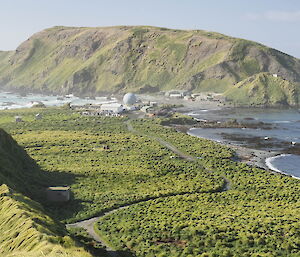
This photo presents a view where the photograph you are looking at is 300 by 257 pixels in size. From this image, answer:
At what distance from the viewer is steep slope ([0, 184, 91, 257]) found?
37812mm

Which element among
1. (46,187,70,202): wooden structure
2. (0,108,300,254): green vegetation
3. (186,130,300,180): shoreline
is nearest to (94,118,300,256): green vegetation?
(0,108,300,254): green vegetation

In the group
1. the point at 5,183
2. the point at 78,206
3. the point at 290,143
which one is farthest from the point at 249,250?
the point at 290,143

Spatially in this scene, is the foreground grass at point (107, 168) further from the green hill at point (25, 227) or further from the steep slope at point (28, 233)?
the steep slope at point (28, 233)

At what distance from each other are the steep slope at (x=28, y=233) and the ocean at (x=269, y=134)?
182ft

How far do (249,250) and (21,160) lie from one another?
47262 millimetres

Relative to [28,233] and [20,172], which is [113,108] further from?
[28,233]

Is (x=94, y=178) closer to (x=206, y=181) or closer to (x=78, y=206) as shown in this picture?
(x=78, y=206)

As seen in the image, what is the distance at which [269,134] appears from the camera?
136250 millimetres

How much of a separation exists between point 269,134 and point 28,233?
352ft

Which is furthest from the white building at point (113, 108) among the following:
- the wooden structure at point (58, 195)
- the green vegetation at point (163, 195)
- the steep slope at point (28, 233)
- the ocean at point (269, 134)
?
the steep slope at point (28, 233)

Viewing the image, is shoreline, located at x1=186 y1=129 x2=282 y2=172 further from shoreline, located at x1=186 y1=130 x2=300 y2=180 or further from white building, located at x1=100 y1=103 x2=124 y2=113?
white building, located at x1=100 y1=103 x2=124 y2=113

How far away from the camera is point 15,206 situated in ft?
164

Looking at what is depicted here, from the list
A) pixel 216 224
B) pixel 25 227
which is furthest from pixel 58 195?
pixel 216 224

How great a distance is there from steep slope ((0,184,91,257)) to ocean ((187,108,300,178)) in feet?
182
